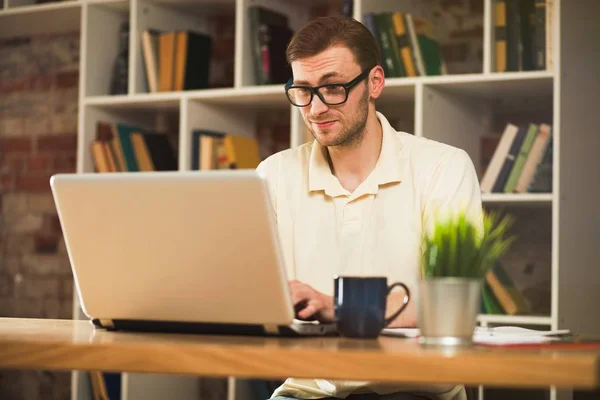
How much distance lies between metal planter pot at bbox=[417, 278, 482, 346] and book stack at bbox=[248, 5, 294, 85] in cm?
215

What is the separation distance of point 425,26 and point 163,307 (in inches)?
80.8

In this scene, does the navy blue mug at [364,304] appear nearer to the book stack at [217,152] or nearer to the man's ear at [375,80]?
the man's ear at [375,80]

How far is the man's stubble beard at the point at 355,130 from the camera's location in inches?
87.5

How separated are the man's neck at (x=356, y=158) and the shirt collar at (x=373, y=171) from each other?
0.03m

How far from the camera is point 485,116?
3.37 m

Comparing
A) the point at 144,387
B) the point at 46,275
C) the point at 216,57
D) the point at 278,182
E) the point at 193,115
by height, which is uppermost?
the point at 216,57

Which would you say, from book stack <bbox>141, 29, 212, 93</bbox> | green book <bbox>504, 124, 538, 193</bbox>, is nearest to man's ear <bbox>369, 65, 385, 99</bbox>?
green book <bbox>504, 124, 538, 193</bbox>

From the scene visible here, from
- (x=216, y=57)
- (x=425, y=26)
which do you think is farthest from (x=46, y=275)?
(x=425, y=26)

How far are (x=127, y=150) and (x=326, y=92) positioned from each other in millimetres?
1528

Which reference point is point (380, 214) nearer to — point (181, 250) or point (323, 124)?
point (323, 124)

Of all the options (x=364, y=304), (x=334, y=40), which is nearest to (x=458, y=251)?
(x=364, y=304)

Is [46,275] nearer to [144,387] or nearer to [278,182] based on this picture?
[144,387]

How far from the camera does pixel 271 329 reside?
1415mm

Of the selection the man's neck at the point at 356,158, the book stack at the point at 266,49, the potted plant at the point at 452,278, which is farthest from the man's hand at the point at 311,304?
the book stack at the point at 266,49
